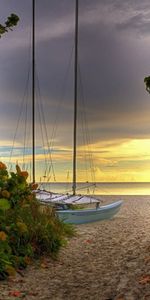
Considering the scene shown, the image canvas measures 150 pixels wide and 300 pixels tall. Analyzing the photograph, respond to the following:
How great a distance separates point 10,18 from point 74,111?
15769 millimetres

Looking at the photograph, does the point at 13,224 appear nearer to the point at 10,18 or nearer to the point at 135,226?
the point at 10,18

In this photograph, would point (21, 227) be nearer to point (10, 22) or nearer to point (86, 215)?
point (10, 22)

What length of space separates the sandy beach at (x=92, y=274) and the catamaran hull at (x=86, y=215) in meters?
3.27

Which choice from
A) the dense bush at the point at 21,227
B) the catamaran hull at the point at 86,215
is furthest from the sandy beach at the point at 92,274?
the catamaran hull at the point at 86,215

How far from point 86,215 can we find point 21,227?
29.1 feet

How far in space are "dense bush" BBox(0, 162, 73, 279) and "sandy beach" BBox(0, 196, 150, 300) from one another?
0.32 metres

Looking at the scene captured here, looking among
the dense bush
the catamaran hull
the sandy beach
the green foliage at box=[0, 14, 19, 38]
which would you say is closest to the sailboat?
the catamaran hull

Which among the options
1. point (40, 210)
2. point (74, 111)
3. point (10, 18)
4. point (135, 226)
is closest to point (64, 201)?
point (135, 226)

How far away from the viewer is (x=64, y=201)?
21719 millimetres

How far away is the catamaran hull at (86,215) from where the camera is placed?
61.5 feet

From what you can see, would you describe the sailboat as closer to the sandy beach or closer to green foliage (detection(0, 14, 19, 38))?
the sandy beach

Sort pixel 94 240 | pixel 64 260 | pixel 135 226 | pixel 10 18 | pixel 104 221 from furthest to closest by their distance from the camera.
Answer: pixel 104 221 → pixel 135 226 → pixel 94 240 → pixel 64 260 → pixel 10 18

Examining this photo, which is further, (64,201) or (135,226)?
(64,201)

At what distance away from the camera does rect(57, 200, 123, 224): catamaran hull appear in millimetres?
18747
